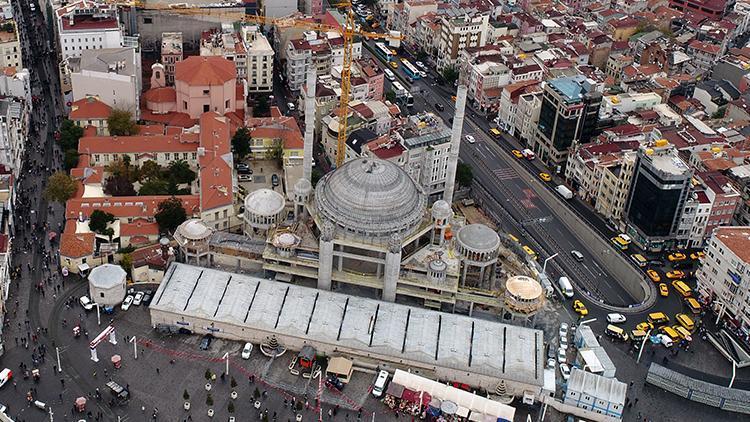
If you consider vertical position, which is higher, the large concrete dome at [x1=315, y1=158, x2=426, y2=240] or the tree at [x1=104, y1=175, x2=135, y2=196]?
the large concrete dome at [x1=315, y1=158, x2=426, y2=240]

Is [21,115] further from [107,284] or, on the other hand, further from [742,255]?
[742,255]

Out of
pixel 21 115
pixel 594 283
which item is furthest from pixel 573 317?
pixel 21 115

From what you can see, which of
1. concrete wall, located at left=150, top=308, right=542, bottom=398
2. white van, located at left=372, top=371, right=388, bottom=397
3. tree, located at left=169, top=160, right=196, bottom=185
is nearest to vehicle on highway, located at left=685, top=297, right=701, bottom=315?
concrete wall, located at left=150, top=308, right=542, bottom=398

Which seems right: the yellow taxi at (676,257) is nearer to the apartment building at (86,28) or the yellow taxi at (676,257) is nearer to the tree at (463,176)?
the tree at (463,176)

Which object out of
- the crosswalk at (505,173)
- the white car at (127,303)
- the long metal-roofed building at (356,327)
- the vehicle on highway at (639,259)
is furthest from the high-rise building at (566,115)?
the white car at (127,303)

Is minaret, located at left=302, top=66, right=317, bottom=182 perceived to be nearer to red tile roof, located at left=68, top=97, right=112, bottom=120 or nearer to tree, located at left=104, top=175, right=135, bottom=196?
tree, located at left=104, top=175, right=135, bottom=196

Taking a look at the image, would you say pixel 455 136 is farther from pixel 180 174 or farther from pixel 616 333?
pixel 180 174
